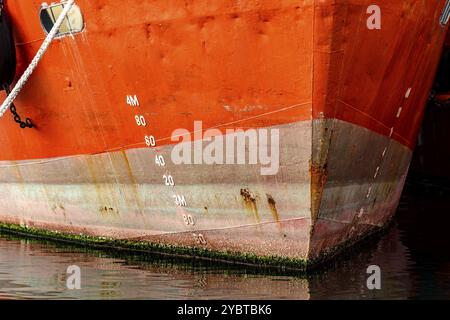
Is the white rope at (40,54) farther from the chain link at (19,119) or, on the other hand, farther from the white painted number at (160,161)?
the white painted number at (160,161)

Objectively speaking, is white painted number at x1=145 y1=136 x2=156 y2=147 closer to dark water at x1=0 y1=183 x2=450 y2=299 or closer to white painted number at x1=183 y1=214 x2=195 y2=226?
white painted number at x1=183 y1=214 x2=195 y2=226

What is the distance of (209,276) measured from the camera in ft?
27.6

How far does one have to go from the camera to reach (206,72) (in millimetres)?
8125

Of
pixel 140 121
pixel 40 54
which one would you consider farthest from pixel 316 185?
pixel 40 54

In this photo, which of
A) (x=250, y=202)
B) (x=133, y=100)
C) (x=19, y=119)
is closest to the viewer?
(x=250, y=202)

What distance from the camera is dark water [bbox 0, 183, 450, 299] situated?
7910 millimetres

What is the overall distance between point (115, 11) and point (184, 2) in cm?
86

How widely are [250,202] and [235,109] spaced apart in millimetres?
916

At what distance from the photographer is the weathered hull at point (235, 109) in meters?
7.79

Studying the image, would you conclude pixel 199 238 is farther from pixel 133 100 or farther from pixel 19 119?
pixel 19 119

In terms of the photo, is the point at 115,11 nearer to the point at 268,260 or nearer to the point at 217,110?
the point at 217,110

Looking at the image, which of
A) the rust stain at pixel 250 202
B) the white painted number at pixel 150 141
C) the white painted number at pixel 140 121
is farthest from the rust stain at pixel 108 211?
the rust stain at pixel 250 202

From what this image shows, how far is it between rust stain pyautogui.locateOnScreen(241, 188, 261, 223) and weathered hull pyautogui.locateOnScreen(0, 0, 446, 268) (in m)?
0.01

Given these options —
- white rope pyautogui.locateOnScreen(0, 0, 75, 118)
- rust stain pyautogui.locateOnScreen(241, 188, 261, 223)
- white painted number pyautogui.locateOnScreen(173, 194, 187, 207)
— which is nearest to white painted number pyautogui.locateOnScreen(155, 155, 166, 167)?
white painted number pyautogui.locateOnScreen(173, 194, 187, 207)
